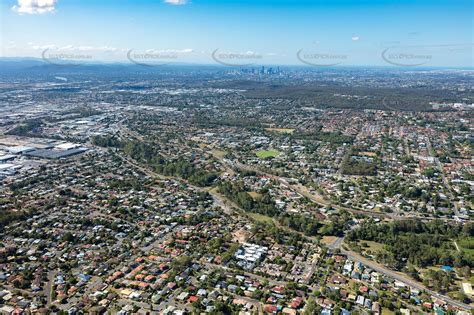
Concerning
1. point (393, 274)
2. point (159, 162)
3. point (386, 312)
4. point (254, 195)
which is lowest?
point (386, 312)

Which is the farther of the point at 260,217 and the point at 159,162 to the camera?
the point at 159,162

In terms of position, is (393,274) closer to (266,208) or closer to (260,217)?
(260,217)

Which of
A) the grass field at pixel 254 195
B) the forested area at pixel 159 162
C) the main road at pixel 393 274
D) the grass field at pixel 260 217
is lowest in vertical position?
the main road at pixel 393 274

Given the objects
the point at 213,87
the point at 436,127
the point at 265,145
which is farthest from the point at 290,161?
the point at 213,87

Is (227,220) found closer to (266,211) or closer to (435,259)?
(266,211)

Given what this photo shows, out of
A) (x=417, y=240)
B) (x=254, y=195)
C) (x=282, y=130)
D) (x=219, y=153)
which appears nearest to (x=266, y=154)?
(x=219, y=153)

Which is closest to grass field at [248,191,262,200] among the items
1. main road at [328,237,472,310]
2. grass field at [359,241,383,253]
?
main road at [328,237,472,310]

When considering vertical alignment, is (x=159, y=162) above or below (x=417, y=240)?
above

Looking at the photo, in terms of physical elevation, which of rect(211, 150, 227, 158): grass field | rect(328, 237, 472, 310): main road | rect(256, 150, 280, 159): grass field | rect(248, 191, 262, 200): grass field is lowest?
rect(328, 237, 472, 310): main road

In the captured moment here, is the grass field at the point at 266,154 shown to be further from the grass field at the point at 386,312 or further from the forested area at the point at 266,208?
the grass field at the point at 386,312

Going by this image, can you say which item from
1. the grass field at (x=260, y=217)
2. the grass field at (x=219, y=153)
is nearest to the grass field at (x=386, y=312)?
the grass field at (x=260, y=217)

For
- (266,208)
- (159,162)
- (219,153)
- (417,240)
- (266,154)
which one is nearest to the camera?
(417,240)

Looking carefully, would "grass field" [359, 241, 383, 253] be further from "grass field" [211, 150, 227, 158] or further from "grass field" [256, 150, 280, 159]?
"grass field" [211, 150, 227, 158]
